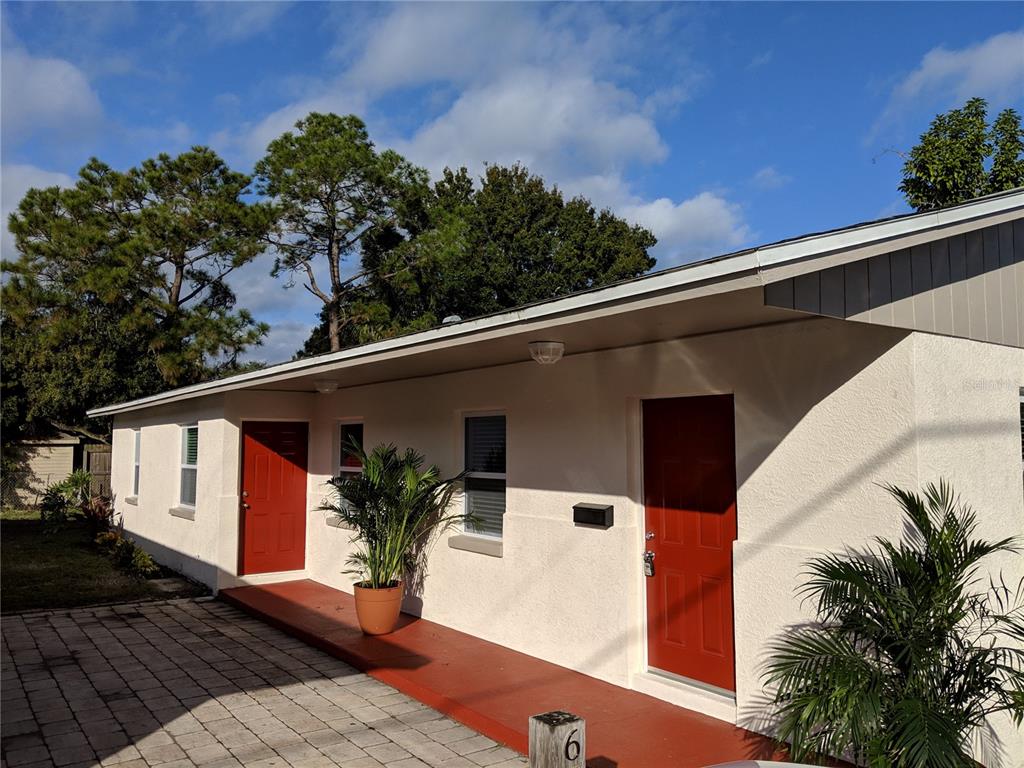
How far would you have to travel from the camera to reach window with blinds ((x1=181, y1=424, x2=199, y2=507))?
11.3 metres

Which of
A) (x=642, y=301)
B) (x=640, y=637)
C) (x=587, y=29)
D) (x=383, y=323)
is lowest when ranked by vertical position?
(x=640, y=637)

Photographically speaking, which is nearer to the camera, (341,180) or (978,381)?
(978,381)

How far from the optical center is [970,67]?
10727 millimetres

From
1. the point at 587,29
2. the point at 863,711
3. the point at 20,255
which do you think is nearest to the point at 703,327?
the point at 863,711

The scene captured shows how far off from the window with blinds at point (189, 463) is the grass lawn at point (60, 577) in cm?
119

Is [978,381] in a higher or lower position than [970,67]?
lower

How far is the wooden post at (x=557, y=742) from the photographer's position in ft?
10.9

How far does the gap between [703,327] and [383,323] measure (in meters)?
19.0

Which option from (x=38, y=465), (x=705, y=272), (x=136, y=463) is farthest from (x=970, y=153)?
(x=38, y=465)

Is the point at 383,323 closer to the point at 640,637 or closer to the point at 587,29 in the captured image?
the point at 587,29

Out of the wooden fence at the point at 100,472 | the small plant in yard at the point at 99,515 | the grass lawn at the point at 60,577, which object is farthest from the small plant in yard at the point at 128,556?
the wooden fence at the point at 100,472

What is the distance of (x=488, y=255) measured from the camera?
27.5 m

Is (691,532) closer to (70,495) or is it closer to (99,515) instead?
(99,515)

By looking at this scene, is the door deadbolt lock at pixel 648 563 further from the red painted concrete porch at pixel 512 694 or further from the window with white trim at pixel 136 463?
the window with white trim at pixel 136 463
